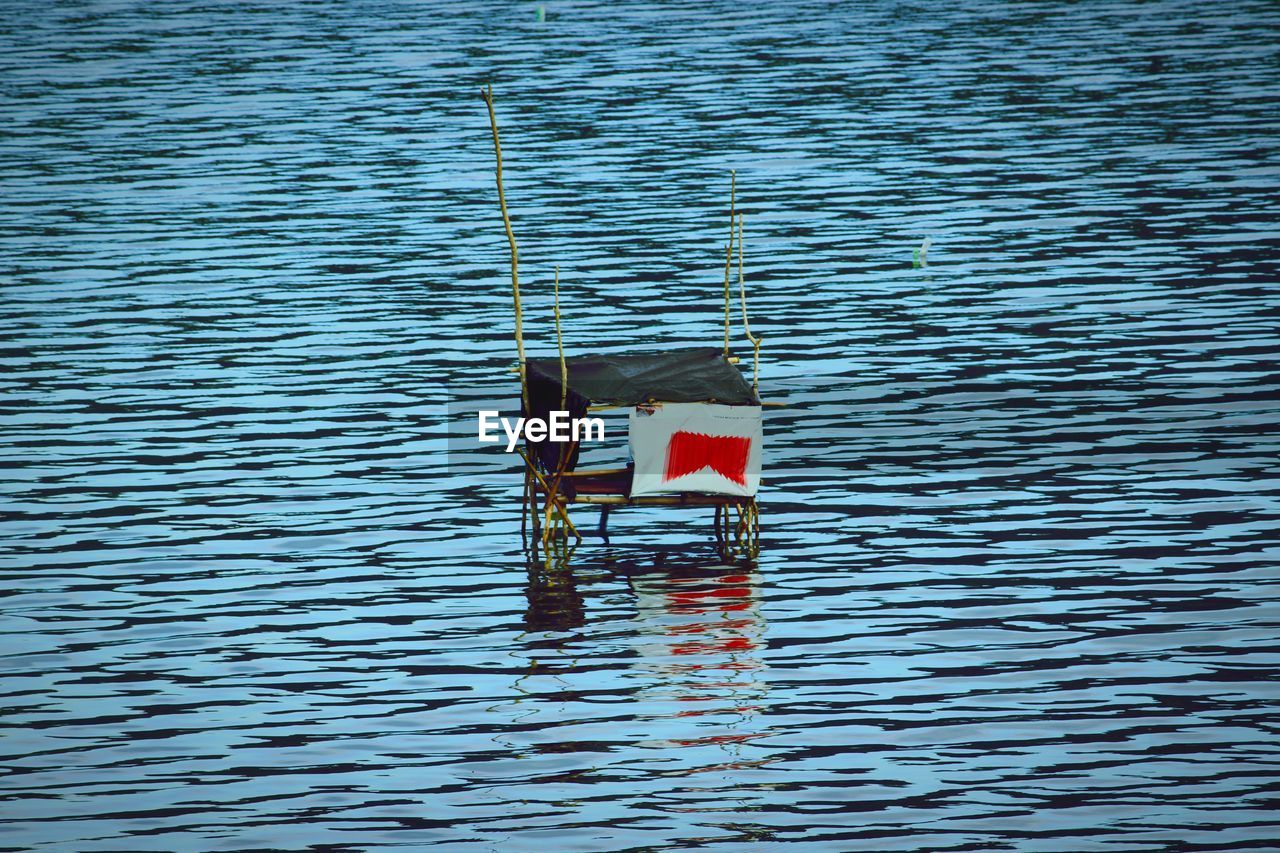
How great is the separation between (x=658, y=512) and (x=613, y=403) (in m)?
3.66

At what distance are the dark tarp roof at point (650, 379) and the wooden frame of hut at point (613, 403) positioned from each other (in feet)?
0.04

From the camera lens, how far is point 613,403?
21.7 m

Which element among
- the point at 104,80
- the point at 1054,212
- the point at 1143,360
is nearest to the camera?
the point at 1143,360

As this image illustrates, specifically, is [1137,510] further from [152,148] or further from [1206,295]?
[152,148]

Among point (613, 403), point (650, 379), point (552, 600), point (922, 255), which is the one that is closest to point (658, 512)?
point (650, 379)

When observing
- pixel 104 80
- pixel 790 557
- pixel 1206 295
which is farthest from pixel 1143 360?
pixel 104 80

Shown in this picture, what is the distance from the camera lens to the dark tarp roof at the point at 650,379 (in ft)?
71.8

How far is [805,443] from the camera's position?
27656 mm

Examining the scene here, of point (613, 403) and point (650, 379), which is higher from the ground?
point (650, 379)

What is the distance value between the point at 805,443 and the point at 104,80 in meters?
44.2

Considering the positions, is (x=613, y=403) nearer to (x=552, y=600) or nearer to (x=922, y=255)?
(x=552, y=600)

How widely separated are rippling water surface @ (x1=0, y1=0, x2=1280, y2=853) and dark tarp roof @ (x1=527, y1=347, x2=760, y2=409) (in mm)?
1992

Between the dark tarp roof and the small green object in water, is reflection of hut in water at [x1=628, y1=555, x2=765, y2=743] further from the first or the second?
the small green object in water

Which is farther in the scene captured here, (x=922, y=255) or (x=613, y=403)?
(x=922, y=255)
